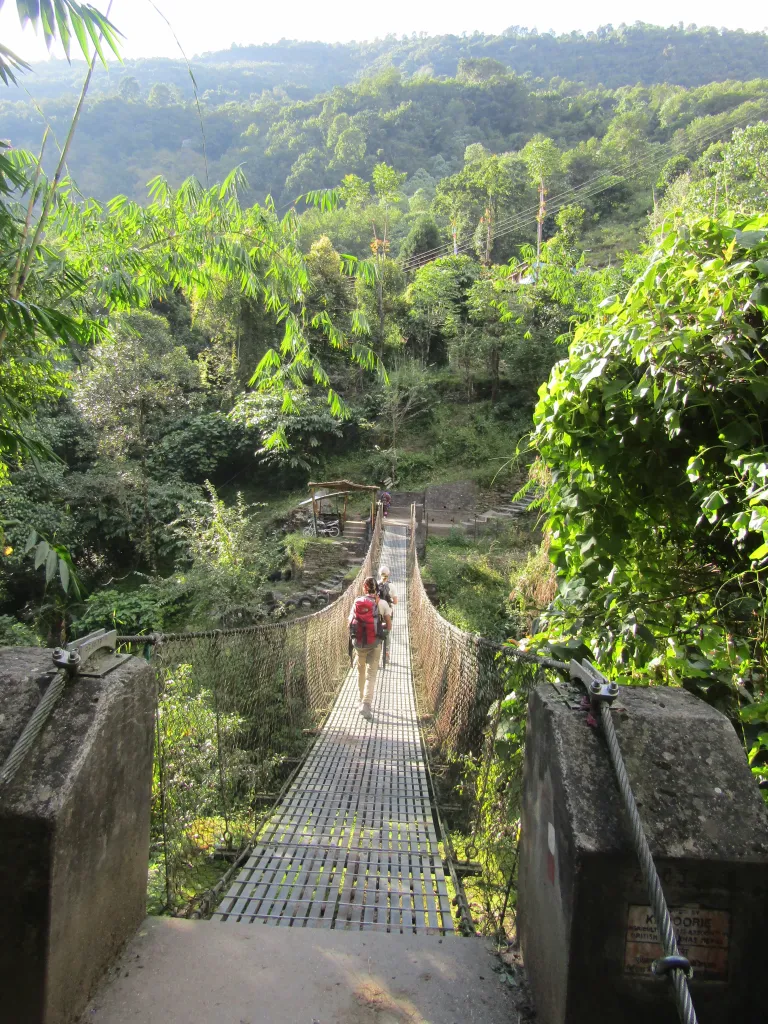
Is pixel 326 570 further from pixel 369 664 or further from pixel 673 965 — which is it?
pixel 673 965

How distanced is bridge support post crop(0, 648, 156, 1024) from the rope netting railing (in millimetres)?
339

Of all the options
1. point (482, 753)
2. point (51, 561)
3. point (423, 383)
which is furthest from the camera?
point (423, 383)

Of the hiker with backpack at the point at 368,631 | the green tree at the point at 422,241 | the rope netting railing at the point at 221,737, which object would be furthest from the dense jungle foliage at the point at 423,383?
the hiker with backpack at the point at 368,631

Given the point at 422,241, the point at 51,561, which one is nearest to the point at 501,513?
the point at 51,561

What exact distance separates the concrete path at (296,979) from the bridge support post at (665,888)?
232mm

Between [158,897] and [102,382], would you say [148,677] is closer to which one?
[158,897]

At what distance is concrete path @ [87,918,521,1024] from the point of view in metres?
1.08

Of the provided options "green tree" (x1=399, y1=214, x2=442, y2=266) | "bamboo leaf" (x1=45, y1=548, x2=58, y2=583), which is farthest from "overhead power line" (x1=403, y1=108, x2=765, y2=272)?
"bamboo leaf" (x1=45, y1=548, x2=58, y2=583)

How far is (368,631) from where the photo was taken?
458cm

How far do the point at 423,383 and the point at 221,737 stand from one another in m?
17.2

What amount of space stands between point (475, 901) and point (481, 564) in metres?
9.35

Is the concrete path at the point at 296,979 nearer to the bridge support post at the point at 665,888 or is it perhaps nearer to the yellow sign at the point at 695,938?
the bridge support post at the point at 665,888

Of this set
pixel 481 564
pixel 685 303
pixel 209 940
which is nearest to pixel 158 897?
pixel 209 940

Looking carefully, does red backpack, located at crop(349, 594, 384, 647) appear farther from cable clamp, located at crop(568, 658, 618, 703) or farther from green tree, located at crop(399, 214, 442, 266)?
green tree, located at crop(399, 214, 442, 266)
